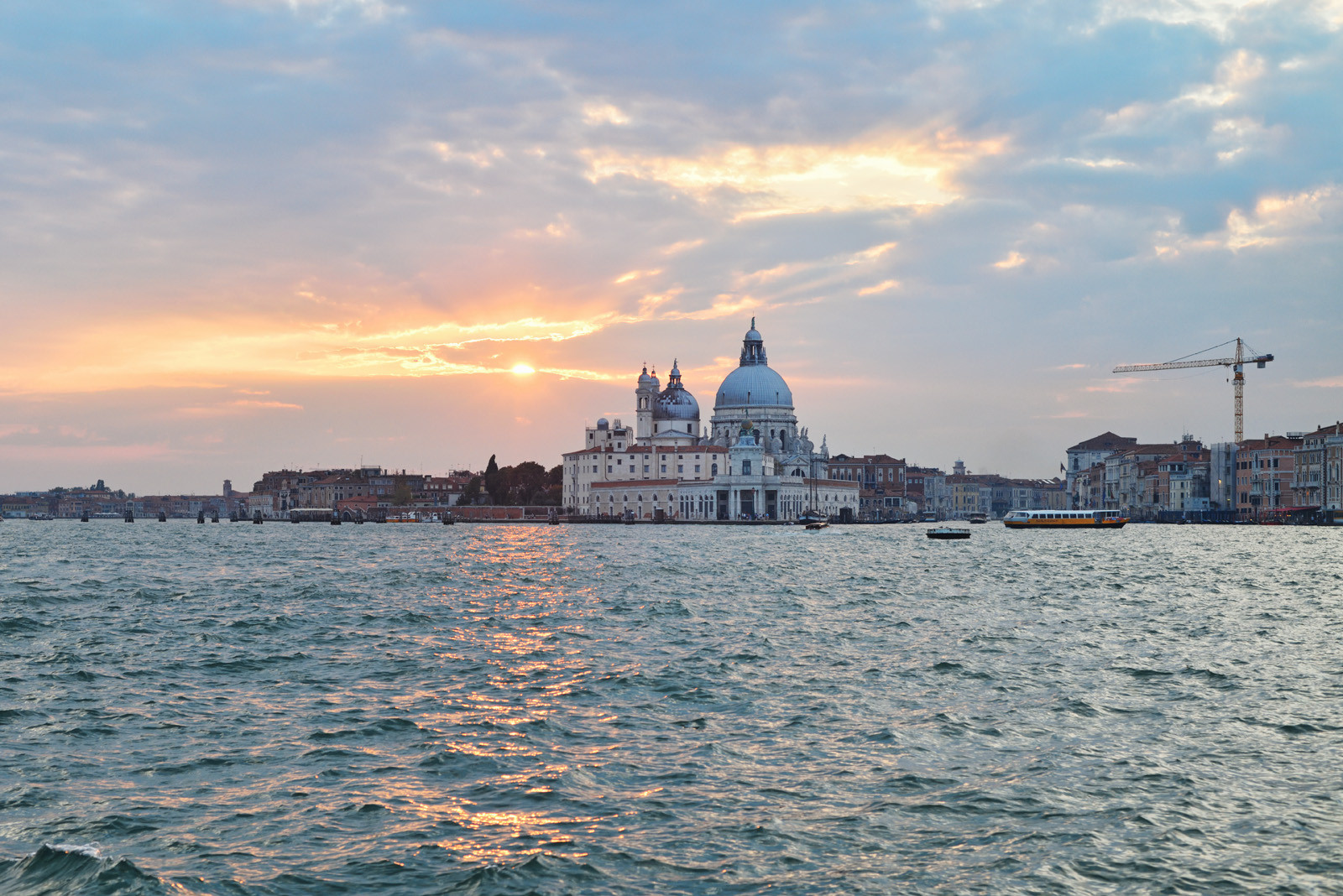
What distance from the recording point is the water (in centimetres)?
757

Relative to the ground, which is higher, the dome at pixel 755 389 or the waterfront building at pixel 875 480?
the dome at pixel 755 389

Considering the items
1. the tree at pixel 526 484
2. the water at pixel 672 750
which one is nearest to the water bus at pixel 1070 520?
the tree at pixel 526 484

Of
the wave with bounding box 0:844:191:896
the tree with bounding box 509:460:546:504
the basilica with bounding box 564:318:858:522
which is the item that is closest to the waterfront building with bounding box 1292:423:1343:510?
the basilica with bounding box 564:318:858:522

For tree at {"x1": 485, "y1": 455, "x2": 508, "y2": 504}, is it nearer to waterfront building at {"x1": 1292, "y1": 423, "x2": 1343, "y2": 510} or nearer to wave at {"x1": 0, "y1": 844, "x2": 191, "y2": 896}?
waterfront building at {"x1": 1292, "y1": 423, "x2": 1343, "y2": 510}

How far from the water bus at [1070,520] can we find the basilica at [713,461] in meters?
29.1

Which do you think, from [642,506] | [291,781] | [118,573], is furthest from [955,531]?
[291,781]

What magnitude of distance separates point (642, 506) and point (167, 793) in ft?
380

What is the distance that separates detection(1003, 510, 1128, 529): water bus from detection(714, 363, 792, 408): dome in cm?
4189

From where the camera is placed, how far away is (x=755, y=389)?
139m

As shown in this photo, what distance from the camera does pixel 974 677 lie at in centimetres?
1477

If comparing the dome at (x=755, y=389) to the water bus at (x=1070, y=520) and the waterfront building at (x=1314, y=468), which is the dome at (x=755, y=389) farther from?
the waterfront building at (x=1314, y=468)

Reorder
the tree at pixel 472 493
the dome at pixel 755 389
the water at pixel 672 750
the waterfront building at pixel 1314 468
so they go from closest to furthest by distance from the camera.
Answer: the water at pixel 672 750
the waterfront building at pixel 1314 468
the dome at pixel 755 389
the tree at pixel 472 493

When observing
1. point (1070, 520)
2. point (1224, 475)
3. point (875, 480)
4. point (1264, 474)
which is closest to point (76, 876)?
point (1070, 520)

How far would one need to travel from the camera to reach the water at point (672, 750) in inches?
298
